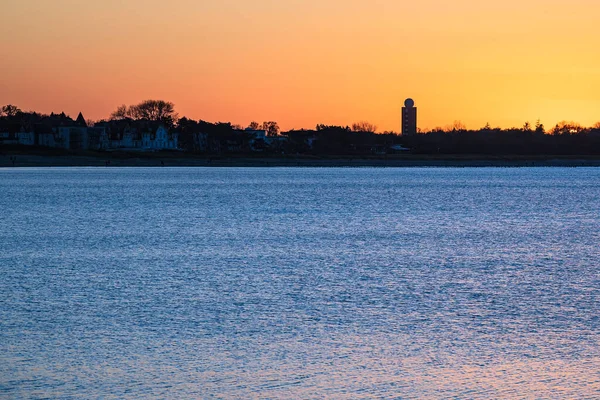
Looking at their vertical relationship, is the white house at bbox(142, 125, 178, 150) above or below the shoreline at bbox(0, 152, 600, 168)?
above

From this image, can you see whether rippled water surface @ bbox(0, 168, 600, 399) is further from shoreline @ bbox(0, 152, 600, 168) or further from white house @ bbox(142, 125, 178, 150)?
white house @ bbox(142, 125, 178, 150)

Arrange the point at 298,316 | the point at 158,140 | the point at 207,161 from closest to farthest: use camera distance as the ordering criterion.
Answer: the point at 298,316
the point at 207,161
the point at 158,140

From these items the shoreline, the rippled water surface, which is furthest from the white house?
the rippled water surface

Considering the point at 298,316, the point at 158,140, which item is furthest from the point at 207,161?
the point at 298,316

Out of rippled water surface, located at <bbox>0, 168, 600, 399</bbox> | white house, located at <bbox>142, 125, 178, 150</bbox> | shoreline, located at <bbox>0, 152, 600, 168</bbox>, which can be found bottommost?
rippled water surface, located at <bbox>0, 168, 600, 399</bbox>

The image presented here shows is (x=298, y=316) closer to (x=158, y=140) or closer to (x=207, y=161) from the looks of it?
(x=207, y=161)

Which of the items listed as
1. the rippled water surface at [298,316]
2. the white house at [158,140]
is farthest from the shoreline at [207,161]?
the rippled water surface at [298,316]

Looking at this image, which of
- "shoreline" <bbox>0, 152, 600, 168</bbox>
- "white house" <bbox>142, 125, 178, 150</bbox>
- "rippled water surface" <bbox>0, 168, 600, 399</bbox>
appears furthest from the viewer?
"white house" <bbox>142, 125, 178, 150</bbox>

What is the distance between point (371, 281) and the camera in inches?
781

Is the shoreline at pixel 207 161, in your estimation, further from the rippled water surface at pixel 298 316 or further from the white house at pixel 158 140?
the rippled water surface at pixel 298 316

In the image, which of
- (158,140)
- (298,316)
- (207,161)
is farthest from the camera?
(158,140)

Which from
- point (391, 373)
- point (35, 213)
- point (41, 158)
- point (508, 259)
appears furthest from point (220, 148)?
point (391, 373)

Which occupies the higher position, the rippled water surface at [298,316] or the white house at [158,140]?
the white house at [158,140]

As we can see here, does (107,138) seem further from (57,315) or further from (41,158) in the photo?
(57,315)
